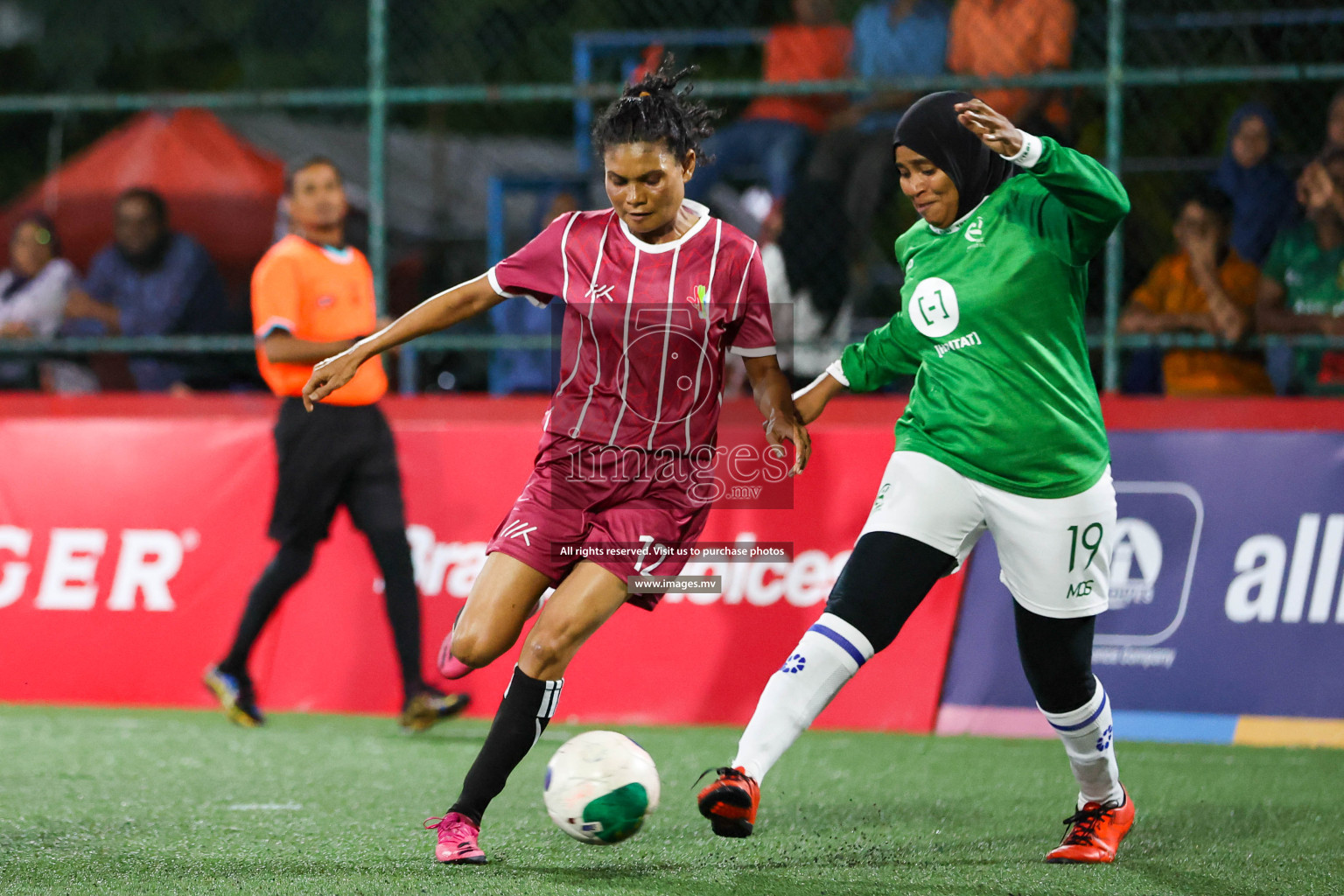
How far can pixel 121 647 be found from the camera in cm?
770

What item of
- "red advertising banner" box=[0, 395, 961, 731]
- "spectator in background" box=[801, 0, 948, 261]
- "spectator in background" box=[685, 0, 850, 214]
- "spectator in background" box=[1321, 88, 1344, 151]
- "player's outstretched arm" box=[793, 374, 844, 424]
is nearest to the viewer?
"player's outstretched arm" box=[793, 374, 844, 424]

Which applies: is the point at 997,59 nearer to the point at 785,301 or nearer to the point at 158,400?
the point at 785,301

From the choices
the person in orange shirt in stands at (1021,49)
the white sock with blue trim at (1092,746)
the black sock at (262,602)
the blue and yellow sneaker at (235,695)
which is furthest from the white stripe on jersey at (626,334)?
the person in orange shirt in stands at (1021,49)

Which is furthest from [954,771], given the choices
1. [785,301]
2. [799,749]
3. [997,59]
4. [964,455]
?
[997,59]

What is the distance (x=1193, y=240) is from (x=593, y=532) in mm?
4397

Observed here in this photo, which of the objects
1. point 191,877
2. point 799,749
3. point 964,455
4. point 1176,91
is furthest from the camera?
point 1176,91

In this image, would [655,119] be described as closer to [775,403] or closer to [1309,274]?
[775,403]

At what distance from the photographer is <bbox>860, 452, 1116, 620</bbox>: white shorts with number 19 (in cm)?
442

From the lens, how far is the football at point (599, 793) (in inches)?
161

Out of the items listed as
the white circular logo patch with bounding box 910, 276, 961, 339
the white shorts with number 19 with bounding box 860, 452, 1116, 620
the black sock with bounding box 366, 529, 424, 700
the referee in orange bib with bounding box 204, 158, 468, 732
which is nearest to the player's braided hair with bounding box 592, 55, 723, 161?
the white circular logo patch with bounding box 910, 276, 961, 339

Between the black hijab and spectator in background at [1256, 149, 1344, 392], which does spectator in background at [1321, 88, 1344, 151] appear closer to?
spectator in background at [1256, 149, 1344, 392]

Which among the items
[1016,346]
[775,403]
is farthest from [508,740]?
[1016,346]

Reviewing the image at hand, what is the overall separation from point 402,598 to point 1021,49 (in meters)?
4.05

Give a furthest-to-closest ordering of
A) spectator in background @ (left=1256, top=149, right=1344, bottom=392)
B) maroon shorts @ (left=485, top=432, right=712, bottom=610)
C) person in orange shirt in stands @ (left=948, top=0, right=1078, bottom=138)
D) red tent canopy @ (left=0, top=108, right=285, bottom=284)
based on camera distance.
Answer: red tent canopy @ (left=0, top=108, right=285, bottom=284), person in orange shirt in stands @ (left=948, top=0, right=1078, bottom=138), spectator in background @ (left=1256, top=149, right=1344, bottom=392), maroon shorts @ (left=485, top=432, right=712, bottom=610)
